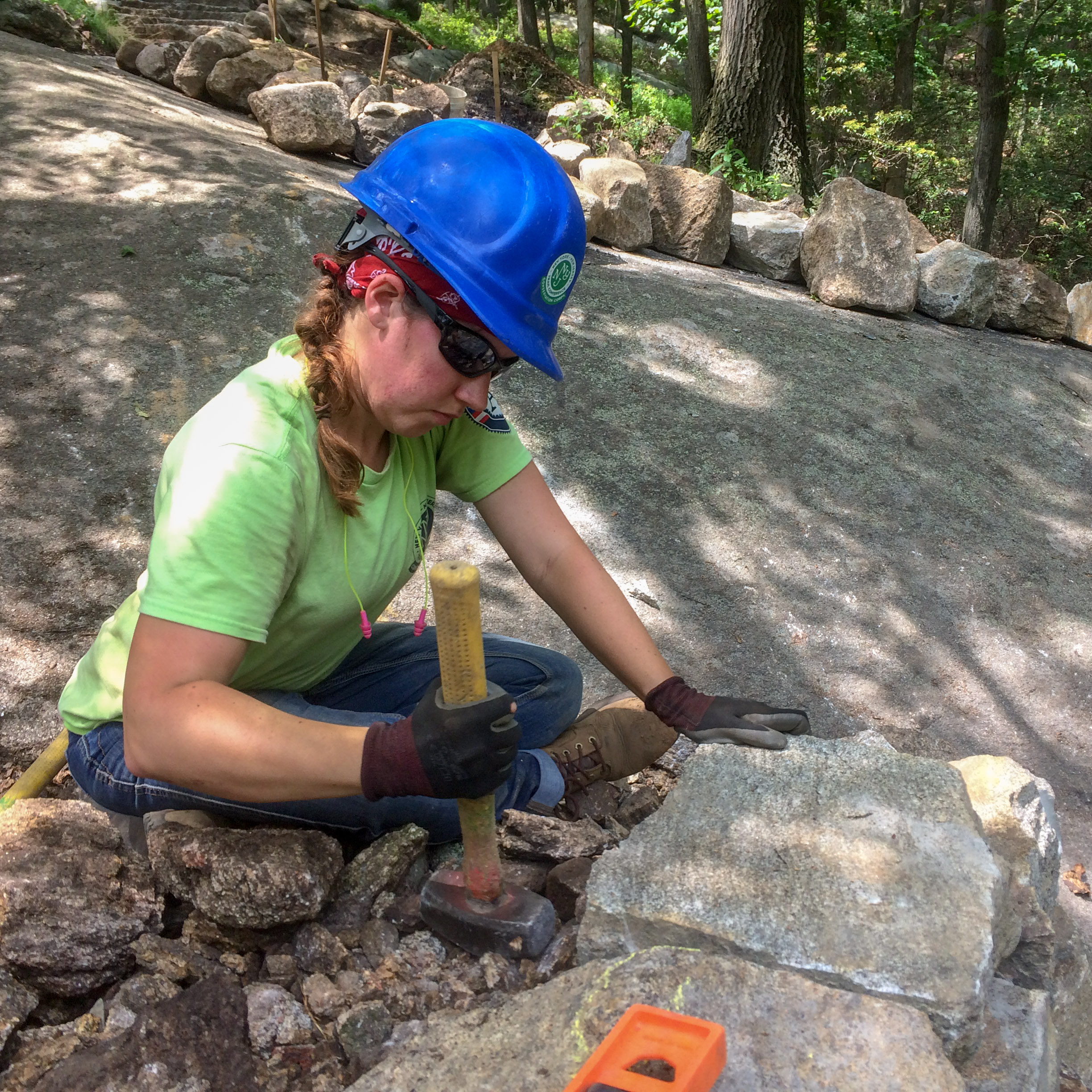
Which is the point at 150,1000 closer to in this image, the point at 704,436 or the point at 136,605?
the point at 136,605

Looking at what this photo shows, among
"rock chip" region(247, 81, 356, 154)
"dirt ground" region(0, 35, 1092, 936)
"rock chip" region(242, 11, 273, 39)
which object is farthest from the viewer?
"rock chip" region(242, 11, 273, 39)

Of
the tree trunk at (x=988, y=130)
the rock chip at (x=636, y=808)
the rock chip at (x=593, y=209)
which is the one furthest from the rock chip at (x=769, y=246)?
the rock chip at (x=636, y=808)

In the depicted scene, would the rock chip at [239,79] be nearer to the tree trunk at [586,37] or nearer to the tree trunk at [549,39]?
the tree trunk at [586,37]

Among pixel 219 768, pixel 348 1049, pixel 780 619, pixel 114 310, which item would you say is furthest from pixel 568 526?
pixel 114 310

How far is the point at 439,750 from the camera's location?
156 centimetres

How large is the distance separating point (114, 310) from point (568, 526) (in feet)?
9.30

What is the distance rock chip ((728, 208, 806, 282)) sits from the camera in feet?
19.9

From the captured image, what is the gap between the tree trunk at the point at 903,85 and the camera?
42.1 ft

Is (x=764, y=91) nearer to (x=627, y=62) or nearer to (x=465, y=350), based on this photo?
(x=465, y=350)

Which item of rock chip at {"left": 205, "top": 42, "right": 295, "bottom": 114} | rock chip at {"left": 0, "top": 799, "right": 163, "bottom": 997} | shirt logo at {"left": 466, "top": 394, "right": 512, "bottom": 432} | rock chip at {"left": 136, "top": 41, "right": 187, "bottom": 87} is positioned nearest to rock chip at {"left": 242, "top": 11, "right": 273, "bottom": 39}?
rock chip at {"left": 136, "top": 41, "right": 187, "bottom": 87}

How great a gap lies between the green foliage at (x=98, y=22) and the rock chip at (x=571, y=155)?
5.18m

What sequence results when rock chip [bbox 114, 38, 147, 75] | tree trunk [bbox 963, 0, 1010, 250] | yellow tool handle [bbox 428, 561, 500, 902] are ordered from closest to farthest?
1. yellow tool handle [bbox 428, 561, 500, 902]
2. rock chip [bbox 114, 38, 147, 75]
3. tree trunk [bbox 963, 0, 1010, 250]

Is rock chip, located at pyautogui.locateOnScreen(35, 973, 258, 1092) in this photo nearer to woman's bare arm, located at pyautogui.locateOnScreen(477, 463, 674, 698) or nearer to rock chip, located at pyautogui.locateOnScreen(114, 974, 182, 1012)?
rock chip, located at pyautogui.locateOnScreen(114, 974, 182, 1012)

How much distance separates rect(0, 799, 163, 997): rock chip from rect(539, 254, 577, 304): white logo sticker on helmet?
138 cm
